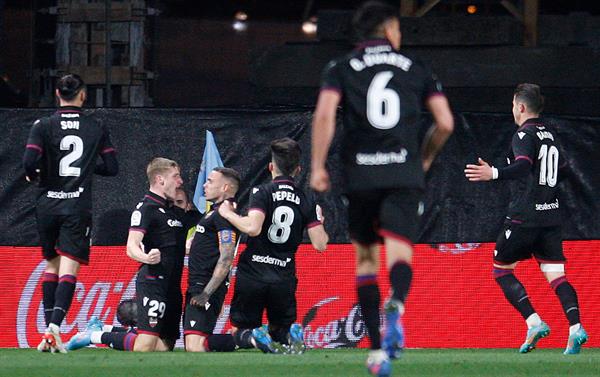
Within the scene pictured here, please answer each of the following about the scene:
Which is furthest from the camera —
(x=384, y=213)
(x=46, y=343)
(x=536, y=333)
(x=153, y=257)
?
(x=153, y=257)

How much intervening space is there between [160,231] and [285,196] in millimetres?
1378

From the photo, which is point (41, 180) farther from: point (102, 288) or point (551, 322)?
point (551, 322)

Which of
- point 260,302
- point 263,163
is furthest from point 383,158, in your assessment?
point 263,163

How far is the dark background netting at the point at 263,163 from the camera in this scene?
12766mm

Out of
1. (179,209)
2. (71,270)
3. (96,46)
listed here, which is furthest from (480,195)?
(96,46)

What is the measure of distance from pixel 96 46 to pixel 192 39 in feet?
28.6

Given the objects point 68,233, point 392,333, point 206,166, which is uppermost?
point 206,166

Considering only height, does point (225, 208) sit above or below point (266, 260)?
above

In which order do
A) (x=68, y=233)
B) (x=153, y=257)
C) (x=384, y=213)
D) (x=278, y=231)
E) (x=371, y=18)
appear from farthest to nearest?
(x=153, y=257)
(x=278, y=231)
(x=68, y=233)
(x=371, y=18)
(x=384, y=213)

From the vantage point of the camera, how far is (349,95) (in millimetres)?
6945

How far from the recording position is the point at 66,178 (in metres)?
9.95

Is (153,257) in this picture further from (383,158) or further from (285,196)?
(383,158)

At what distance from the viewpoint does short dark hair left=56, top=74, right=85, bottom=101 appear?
32.7 feet

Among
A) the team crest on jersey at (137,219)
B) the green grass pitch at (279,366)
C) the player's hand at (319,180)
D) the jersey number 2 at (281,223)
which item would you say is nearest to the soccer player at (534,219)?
the green grass pitch at (279,366)
